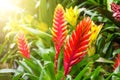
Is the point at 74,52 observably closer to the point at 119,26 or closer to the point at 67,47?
the point at 67,47

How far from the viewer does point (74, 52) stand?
1307 millimetres

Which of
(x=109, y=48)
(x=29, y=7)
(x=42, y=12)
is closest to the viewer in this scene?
(x=109, y=48)

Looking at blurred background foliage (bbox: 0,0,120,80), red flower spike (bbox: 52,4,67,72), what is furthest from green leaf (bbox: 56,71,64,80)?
red flower spike (bbox: 52,4,67,72)

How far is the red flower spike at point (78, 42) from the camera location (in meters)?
1.22

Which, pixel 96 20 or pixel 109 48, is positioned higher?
pixel 96 20

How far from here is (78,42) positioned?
1.27 m

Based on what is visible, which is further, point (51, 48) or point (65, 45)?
point (51, 48)

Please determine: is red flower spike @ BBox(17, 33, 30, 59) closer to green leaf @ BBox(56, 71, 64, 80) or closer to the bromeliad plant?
the bromeliad plant

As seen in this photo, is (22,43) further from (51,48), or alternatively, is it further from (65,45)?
(51,48)

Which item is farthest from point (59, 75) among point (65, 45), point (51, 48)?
point (51, 48)

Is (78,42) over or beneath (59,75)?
over

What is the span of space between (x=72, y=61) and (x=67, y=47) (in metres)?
0.07

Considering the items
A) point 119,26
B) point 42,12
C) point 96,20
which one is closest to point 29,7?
point 42,12

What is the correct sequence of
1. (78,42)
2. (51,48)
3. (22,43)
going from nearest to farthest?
(78,42) < (22,43) < (51,48)
